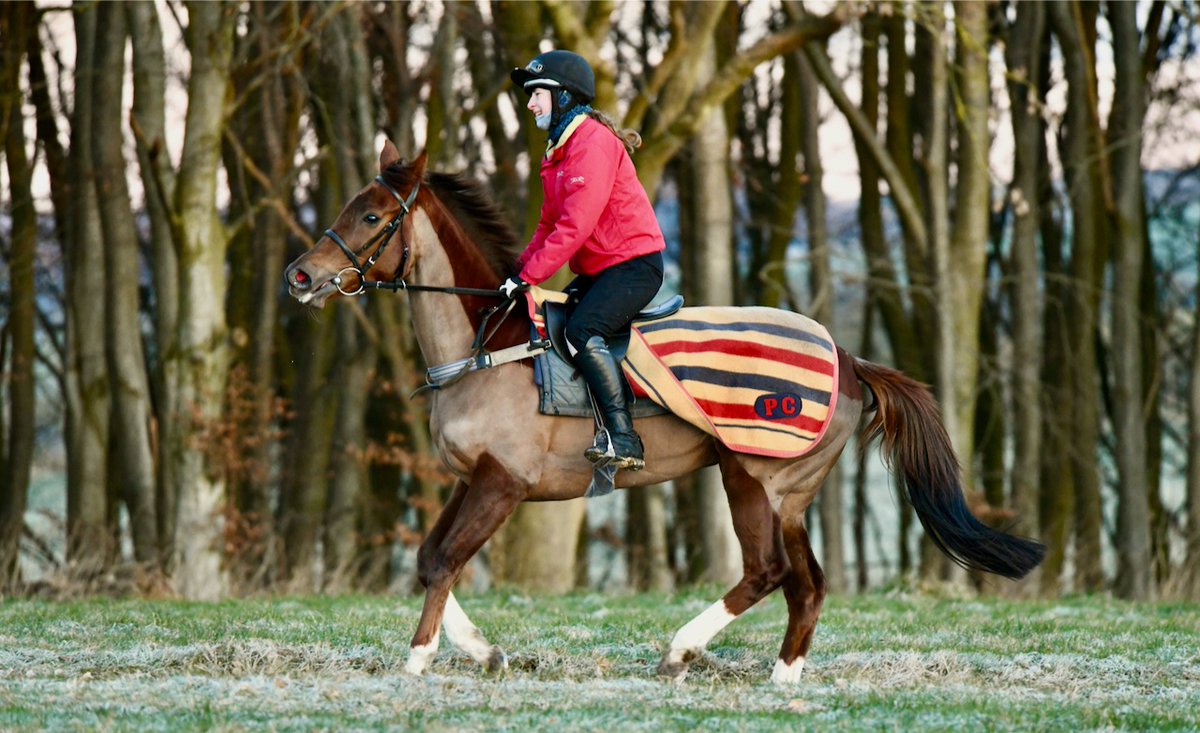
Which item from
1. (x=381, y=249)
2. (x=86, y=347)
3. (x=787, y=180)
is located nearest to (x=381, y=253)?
(x=381, y=249)

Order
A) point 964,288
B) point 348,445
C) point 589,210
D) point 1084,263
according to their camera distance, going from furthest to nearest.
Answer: point 348,445, point 1084,263, point 964,288, point 589,210

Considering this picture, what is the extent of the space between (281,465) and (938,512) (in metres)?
16.3

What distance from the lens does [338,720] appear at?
5.48 m

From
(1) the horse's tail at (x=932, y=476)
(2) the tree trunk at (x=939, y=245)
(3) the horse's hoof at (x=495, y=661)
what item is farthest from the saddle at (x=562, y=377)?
(2) the tree trunk at (x=939, y=245)

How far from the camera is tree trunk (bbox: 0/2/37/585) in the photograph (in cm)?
1744

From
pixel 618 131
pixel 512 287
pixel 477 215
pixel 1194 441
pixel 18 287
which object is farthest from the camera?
pixel 1194 441

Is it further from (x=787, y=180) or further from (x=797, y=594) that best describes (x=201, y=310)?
(x=787, y=180)

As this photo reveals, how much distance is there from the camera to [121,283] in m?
16.1

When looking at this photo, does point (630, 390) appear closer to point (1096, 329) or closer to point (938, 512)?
point (938, 512)

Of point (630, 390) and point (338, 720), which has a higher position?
point (630, 390)

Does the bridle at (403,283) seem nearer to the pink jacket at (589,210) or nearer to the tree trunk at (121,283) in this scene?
the pink jacket at (589,210)

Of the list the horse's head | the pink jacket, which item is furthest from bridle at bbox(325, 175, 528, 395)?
the pink jacket

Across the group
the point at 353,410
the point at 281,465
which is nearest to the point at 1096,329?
the point at 353,410

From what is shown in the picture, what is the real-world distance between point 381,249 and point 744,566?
218 centimetres
